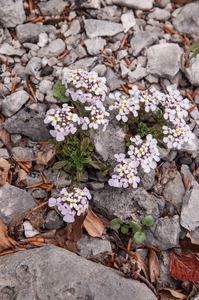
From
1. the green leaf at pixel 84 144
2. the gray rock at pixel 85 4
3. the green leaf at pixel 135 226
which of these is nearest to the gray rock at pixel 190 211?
the green leaf at pixel 135 226

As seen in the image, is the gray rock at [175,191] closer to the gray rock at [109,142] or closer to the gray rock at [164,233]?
the gray rock at [164,233]

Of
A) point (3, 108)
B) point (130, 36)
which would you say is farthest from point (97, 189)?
point (130, 36)

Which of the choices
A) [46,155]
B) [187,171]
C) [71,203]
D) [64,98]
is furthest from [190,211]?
[64,98]

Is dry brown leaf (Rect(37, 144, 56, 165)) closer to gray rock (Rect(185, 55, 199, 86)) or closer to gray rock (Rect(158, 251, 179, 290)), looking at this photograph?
gray rock (Rect(158, 251, 179, 290))

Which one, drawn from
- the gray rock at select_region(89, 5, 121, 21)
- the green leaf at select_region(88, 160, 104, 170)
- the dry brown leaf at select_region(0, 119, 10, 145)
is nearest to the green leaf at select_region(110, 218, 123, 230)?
the green leaf at select_region(88, 160, 104, 170)

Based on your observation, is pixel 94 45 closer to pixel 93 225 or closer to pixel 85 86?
pixel 85 86

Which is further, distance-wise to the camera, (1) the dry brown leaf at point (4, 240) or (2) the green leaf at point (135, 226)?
(2) the green leaf at point (135, 226)
